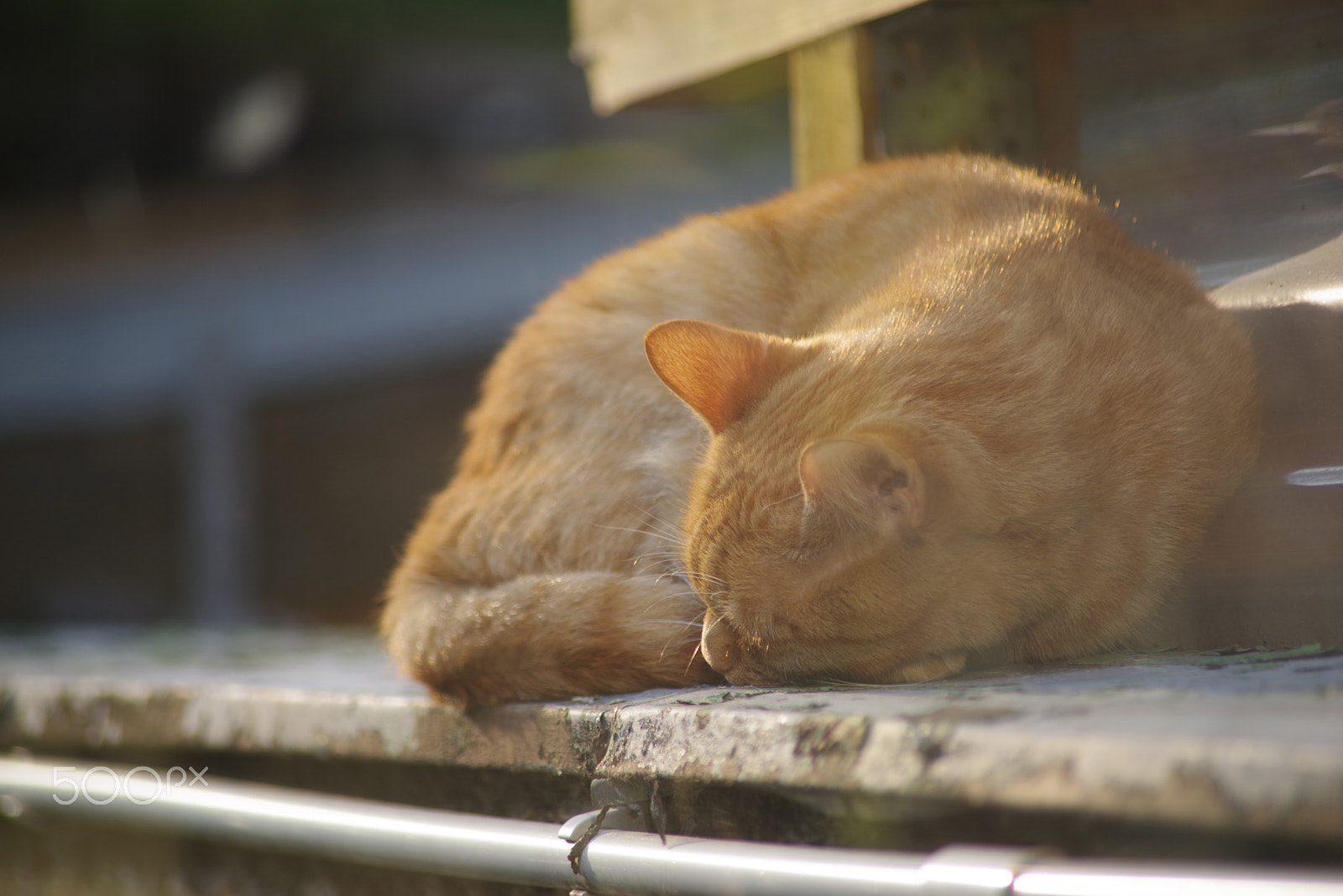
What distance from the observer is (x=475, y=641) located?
175cm

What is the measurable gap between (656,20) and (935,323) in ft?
5.03

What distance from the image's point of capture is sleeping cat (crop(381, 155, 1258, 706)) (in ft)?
4.97

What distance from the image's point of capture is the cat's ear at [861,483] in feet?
4.49

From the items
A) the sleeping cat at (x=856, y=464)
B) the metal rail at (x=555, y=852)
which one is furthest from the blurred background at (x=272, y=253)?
the metal rail at (x=555, y=852)

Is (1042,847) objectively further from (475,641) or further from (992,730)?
(475,641)

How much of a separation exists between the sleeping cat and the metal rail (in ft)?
0.82

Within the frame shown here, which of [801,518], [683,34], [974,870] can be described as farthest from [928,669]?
[683,34]

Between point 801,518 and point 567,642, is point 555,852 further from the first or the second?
point 801,518

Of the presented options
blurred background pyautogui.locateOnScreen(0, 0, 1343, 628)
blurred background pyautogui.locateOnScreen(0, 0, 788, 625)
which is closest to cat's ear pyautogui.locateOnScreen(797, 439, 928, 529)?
blurred background pyautogui.locateOnScreen(0, 0, 788, 625)

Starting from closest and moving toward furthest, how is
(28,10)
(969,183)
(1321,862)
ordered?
(1321,862) < (969,183) < (28,10)

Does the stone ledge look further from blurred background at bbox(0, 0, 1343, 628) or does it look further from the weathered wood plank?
blurred background at bbox(0, 0, 1343, 628)

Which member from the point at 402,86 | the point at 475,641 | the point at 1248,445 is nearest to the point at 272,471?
the point at 402,86

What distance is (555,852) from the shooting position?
1457 mm

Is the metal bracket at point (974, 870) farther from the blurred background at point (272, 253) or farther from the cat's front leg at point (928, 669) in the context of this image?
the blurred background at point (272, 253)
